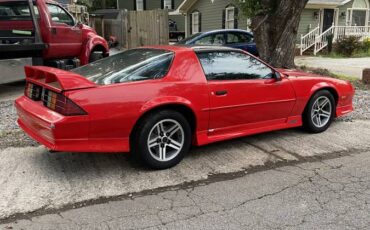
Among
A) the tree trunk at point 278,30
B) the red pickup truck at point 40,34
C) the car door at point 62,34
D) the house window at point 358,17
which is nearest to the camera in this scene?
→ the red pickup truck at point 40,34

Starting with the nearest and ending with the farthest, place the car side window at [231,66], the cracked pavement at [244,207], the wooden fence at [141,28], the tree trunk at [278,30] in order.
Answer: the cracked pavement at [244,207] → the car side window at [231,66] → the tree trunk at [278,30] → the wooden fence at [141,28]

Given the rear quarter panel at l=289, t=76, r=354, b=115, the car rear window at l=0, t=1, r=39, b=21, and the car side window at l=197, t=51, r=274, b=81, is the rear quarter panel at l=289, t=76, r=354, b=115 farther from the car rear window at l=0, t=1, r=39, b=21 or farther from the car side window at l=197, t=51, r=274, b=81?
the car rear window at l=0, t=1, r=39, b=21

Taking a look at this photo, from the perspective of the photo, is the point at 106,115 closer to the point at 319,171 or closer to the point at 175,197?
the point at 175,197

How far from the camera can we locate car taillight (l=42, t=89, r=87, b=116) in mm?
4070

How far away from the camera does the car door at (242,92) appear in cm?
501

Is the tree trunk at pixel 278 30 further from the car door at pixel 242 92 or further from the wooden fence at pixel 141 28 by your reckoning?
the wooden fence at pixel 141 28

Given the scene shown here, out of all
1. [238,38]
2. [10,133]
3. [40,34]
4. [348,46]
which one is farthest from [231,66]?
[348,46]

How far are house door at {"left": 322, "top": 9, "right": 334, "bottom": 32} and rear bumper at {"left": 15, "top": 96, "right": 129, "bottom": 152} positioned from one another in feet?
75.7

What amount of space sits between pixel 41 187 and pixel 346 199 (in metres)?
3.09

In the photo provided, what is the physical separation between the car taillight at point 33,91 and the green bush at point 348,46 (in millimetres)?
19795

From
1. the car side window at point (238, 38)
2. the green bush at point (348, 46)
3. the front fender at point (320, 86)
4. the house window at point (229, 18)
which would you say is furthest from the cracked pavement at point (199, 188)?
the house window at point (229, 18)

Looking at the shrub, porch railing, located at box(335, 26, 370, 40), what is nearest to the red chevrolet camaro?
the shrub

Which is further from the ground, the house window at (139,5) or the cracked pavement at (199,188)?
the house window at (139,5)

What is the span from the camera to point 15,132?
20.2 ft
